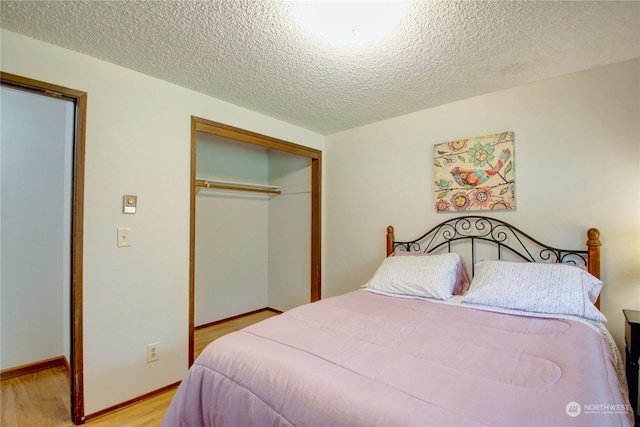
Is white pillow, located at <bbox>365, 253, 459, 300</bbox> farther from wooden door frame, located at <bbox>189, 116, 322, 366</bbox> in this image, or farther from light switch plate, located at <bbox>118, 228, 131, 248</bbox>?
light switch plate, located at <bbox>118, 228, 131, 248</bbox>

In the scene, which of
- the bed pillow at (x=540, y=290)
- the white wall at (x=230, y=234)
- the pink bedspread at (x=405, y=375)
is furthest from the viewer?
the white wall at (x=230, y=234)

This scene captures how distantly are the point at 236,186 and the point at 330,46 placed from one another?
2.29 m

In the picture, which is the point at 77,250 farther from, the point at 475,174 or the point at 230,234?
the point at 475,174

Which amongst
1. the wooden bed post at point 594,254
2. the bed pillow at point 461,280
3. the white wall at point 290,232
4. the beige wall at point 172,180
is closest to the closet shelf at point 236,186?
the white wall at point 290,232

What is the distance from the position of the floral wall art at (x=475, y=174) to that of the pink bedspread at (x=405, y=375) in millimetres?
1011

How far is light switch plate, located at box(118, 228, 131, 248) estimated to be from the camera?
1946mm

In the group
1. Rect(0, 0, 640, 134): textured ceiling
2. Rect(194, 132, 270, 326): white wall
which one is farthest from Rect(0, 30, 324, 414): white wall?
Rect(194, 132, 270, 326): white wall

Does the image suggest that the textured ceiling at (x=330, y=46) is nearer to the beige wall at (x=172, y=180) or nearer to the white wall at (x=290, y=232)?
the beige wall at (x=172, y=180)

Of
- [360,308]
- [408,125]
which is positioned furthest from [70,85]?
[408,125]

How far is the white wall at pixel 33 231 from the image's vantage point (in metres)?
2.37

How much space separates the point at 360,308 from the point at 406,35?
161cm

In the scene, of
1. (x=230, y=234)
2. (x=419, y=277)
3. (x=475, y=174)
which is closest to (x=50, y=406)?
(x=230, y=234)

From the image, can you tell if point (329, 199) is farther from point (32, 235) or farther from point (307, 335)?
point (32, 235)

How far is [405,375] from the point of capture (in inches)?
41.5
